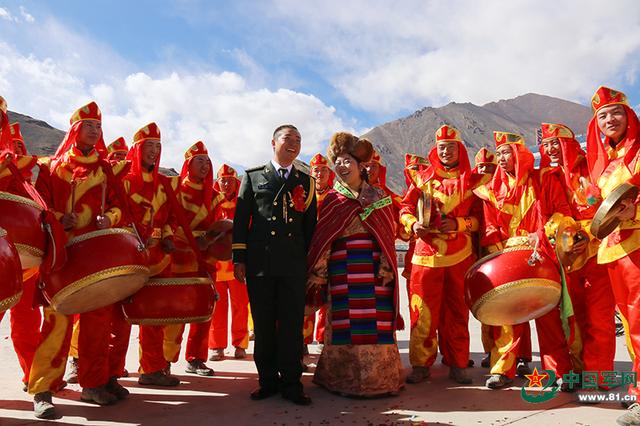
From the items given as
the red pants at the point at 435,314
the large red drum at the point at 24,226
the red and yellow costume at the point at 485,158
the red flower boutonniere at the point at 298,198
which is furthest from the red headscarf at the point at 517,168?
the large red drum at the point at 24,226

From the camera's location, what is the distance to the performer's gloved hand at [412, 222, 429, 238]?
4297 mm

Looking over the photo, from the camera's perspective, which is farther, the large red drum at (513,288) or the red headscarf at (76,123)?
the red headscarf at (76,123)

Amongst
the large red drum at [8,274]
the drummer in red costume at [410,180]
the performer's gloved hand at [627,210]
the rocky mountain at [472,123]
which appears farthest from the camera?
the rocky mountain at [472,123]

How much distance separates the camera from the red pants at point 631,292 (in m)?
3.15

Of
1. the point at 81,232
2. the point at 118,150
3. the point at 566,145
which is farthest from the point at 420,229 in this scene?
the point at 118,150

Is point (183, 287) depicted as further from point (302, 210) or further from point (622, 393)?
point (622, 393)

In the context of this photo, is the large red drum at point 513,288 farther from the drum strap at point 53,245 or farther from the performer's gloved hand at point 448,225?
the drum strap at point 53,245

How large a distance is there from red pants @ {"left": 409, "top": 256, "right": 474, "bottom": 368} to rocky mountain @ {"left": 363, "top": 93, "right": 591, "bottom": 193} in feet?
291

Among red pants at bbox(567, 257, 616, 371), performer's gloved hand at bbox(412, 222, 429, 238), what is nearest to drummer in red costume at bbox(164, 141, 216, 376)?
performer's gloved hand at bbox(412, 222, 429, 238)

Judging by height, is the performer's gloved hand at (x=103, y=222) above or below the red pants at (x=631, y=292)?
above

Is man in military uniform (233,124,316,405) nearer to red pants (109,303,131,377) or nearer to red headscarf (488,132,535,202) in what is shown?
red pants (109,303,131,377)

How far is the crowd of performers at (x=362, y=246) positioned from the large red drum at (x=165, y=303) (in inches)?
9.1

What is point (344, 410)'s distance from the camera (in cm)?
354

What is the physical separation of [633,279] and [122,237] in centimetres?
348
